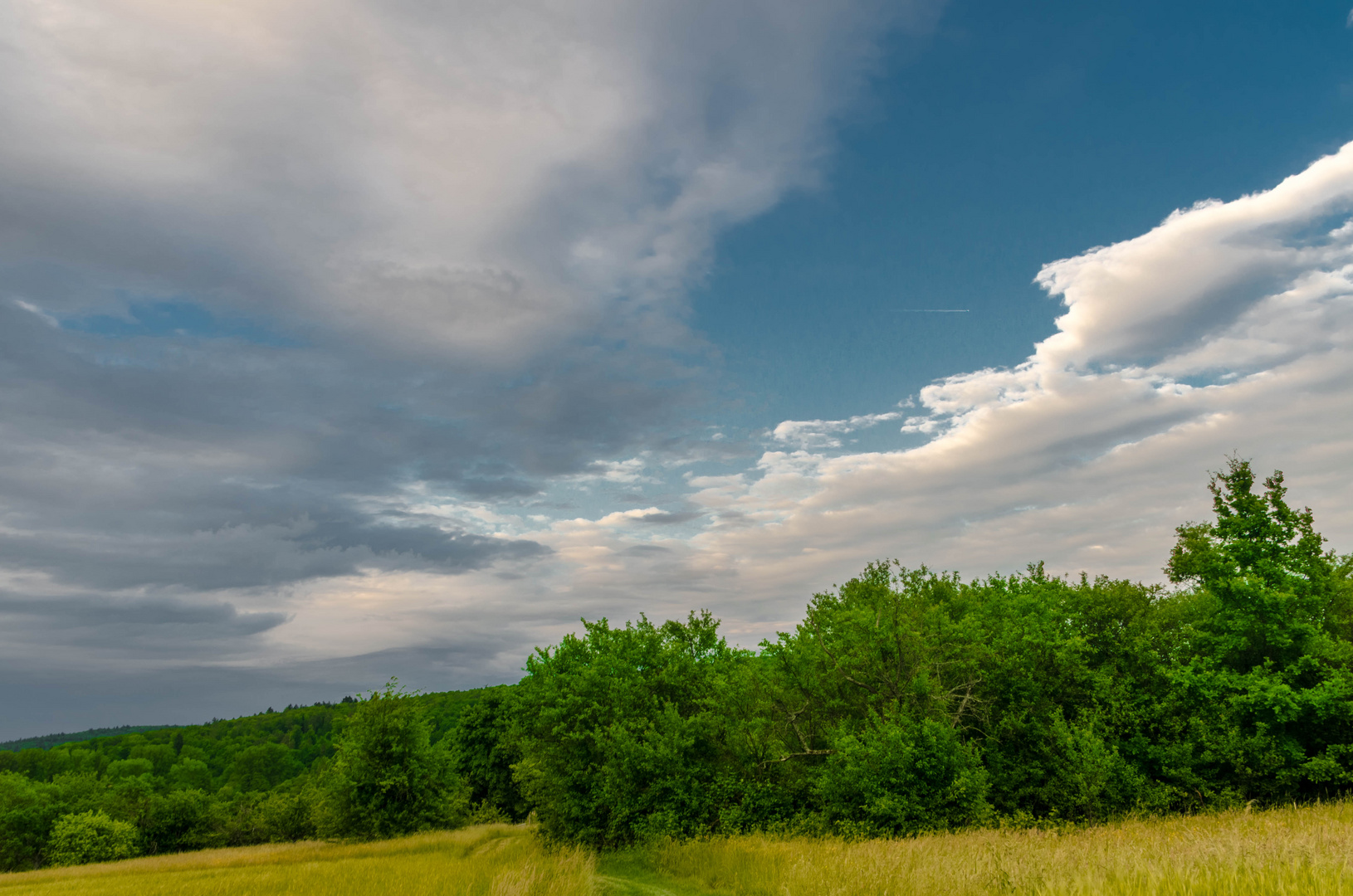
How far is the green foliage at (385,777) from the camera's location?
41781mm

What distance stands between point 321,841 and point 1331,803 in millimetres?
53581

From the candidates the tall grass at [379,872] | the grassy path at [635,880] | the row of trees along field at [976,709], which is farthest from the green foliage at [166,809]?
the grassy path at [635,880]

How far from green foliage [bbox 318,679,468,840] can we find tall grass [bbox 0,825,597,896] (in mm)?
2413

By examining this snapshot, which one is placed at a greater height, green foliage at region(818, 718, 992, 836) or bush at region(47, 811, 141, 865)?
green foliage at region(818, 718, 992, 836)

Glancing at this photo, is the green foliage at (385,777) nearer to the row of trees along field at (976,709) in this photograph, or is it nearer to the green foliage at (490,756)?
the row of trees along field at (976,709)

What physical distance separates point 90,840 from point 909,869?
79717 mm

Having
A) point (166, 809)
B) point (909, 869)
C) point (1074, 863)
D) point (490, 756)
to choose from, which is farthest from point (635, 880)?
point (166, 809)

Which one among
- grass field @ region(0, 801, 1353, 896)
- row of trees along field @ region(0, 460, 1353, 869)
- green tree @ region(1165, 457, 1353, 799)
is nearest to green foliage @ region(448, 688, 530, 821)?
row of trees along field @ region(0, 460, 1353, 869)

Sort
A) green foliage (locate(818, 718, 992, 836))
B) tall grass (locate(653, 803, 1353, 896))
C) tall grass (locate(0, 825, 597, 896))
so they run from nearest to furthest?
tall grass (locate(653, 803, 1353, 896)), tall grass (locate(0, 825, 597, 896)), green foliage (locate(818, 718, 992, 836))

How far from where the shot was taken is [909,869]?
48.2ft

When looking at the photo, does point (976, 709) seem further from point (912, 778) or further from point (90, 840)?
point (90, 840)

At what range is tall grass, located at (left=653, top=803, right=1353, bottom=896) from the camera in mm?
8430

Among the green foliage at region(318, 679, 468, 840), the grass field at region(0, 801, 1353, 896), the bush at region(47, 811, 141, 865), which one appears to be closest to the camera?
the grass field at region(0, 801, 1353, 896)

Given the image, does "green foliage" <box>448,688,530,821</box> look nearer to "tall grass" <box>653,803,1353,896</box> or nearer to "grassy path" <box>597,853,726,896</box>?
"grassy path" <box>597,853,726,896</box>
